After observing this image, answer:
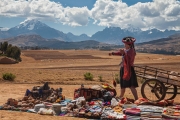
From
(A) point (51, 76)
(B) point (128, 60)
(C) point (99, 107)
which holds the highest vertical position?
(B) point (128, 60)

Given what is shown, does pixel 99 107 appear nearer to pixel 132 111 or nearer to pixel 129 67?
pixel 132 111

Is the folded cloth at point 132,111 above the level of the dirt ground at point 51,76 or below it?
above

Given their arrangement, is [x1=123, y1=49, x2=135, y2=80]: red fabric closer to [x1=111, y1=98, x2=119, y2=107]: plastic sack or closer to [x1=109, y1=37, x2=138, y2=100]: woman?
[x1=109, y1=37, x2=138, y2=100]: woman

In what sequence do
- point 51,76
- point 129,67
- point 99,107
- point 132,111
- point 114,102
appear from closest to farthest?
point 132,111 < point 99,107 < point 114,102 < point 129,67 < point 51,76

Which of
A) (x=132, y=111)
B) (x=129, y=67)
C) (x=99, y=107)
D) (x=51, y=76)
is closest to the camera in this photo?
(x=132, y=111)

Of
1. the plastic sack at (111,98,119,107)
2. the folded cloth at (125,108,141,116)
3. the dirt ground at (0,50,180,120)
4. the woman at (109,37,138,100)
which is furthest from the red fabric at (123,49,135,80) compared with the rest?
the dirt ground at (0,50,180,120)

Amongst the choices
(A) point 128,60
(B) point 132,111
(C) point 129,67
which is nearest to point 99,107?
(B) point 132,111

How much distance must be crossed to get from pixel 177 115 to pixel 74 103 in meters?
3.19

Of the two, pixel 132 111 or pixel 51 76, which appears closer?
pixel 132 111

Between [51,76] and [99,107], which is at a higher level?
[99,107]

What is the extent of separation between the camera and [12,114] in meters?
7.92

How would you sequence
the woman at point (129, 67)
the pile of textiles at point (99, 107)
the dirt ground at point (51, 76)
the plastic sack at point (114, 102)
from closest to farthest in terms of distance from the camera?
1. the pile of textiles at point (99, 107)
2. the plastic sack at point (114, 102)
3. the woman at point (129, 67)
4. the dirt ground at point (51, 76)

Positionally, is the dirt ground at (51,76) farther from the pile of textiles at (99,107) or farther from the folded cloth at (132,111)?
the folded cloth at (132,111)

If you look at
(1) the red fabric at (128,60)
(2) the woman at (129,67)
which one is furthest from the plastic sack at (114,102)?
(1) the red fabric at (128,60)
